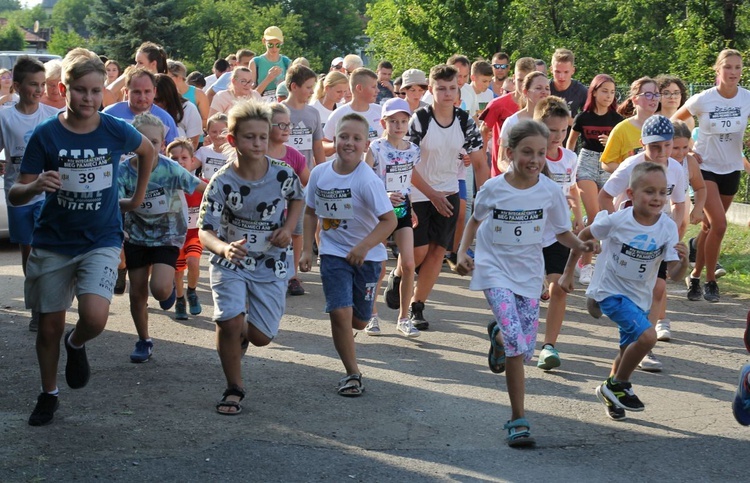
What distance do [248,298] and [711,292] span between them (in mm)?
5527

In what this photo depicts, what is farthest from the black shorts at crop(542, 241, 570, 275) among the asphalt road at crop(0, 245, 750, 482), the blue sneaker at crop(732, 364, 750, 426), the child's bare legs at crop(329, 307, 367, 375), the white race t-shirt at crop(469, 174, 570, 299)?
the blue sneaker at crop(732, 364, 750, 426)

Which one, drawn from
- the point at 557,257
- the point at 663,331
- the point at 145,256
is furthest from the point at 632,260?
the point at 145,256

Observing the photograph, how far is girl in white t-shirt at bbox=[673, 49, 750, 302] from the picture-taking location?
34.9ft

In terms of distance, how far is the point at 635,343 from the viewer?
667 cm

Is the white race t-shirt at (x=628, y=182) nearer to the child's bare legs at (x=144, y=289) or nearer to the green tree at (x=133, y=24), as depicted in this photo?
the child's bare legs at (x=144, y=289)

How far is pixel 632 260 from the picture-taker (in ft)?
22.6

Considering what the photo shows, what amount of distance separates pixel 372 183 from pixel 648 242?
70.7 inches

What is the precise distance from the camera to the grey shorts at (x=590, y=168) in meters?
11.1

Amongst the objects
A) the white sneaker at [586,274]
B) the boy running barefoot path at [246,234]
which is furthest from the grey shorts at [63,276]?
the white sneaker at [586,274]

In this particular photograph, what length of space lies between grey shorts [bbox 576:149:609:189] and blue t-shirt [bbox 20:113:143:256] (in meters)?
5.77

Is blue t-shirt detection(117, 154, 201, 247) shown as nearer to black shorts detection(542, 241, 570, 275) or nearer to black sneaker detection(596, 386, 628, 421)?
black shorts detection(542, 241, 570, 275)

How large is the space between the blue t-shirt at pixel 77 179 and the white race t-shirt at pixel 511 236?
215 cm

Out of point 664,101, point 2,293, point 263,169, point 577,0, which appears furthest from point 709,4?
point 263,169

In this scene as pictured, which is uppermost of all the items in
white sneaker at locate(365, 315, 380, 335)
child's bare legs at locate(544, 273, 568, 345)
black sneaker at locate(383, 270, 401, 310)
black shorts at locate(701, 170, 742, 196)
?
black shorts at locate(701, 170, 742, 196)
